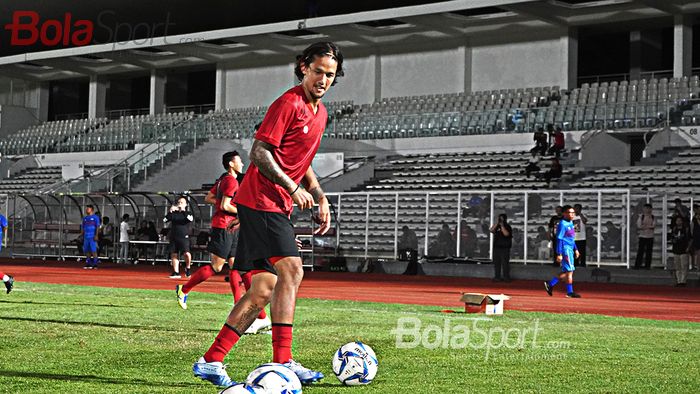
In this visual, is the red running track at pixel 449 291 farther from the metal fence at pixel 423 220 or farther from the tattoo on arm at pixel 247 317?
the tattoo on arm at pixel 247 317

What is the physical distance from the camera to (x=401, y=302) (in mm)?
17438

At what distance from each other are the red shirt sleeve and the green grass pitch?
164 cm

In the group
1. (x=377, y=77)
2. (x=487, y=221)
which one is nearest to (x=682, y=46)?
(x=377, y=77)

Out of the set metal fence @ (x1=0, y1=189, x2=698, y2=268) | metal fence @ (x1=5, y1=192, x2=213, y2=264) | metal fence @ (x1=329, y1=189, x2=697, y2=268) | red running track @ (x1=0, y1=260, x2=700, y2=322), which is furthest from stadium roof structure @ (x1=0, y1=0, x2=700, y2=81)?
red running track @ (x1=0, y1=260, x2=700, y2=322)

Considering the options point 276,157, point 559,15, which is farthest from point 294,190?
point 559,15

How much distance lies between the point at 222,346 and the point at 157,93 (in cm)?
5116

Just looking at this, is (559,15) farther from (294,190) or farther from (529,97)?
(294,190)

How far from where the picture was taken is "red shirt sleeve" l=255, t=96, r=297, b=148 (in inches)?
258

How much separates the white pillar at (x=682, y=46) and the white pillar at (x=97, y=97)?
32.8m

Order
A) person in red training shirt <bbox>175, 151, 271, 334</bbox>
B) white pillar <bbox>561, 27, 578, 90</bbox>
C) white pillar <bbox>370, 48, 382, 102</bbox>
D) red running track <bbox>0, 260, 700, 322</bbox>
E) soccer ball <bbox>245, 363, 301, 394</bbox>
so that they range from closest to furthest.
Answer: soccer ball <bbox>245, 363, 301, 394</bbox>
person in red training shirt <bbox>175, 151, 271, 334</bbox>
red running track <bbox>0, 260, 700, 322</bbox>
white pillar <bbox>561, 27, 578, 90</bbox>
white pillar <bbox>370, 48, 382, 102</bbox>

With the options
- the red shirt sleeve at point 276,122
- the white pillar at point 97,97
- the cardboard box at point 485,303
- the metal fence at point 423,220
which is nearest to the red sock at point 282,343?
the red shirt sleeve at point 276,122

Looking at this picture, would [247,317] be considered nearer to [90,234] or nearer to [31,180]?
[90,234]

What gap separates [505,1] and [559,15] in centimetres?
360

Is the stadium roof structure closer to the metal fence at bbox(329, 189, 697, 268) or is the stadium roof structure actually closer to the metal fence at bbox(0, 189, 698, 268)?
the metal fence at bbox(329, 189, 697, 268)
